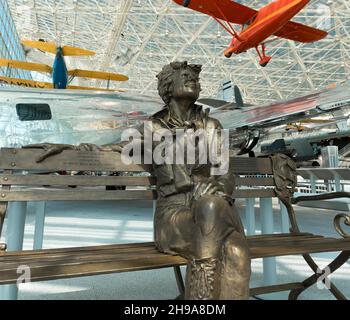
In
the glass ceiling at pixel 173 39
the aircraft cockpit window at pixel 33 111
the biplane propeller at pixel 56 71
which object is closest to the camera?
the aircraft cockpit window at pixel 33 111

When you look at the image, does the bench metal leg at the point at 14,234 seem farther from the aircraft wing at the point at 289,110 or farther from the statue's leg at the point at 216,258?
the aircraft wing at the point at 289,110

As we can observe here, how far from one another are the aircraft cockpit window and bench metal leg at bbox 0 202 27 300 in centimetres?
528

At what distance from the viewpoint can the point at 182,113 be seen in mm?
1780

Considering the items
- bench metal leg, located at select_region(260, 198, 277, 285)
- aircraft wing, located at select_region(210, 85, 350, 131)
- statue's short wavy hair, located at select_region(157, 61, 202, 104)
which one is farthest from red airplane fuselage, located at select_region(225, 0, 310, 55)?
statue's short wavy hair, located at select_region(157, 61, 202, 104)

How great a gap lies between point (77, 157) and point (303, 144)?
1222 cm

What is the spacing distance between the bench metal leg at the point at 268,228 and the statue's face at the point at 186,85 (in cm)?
Result: 122

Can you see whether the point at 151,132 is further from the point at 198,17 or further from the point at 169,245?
the point at 198,17

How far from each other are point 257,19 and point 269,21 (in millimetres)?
1015

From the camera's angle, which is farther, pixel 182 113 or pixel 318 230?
pixel 318 230

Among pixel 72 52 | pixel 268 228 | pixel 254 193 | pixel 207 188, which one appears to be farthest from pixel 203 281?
pixel 72 52

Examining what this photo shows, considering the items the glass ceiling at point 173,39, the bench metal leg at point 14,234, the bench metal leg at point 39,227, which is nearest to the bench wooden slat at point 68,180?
the bench metal leg at point 14,234

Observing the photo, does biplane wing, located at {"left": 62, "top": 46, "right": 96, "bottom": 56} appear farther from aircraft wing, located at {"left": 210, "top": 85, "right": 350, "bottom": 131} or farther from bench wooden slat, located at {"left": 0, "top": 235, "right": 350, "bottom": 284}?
bench wooden slat, located at {"left": 0, "top": 235, "right": 350, "bottom": 284}

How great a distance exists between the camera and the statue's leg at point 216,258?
1.16m
